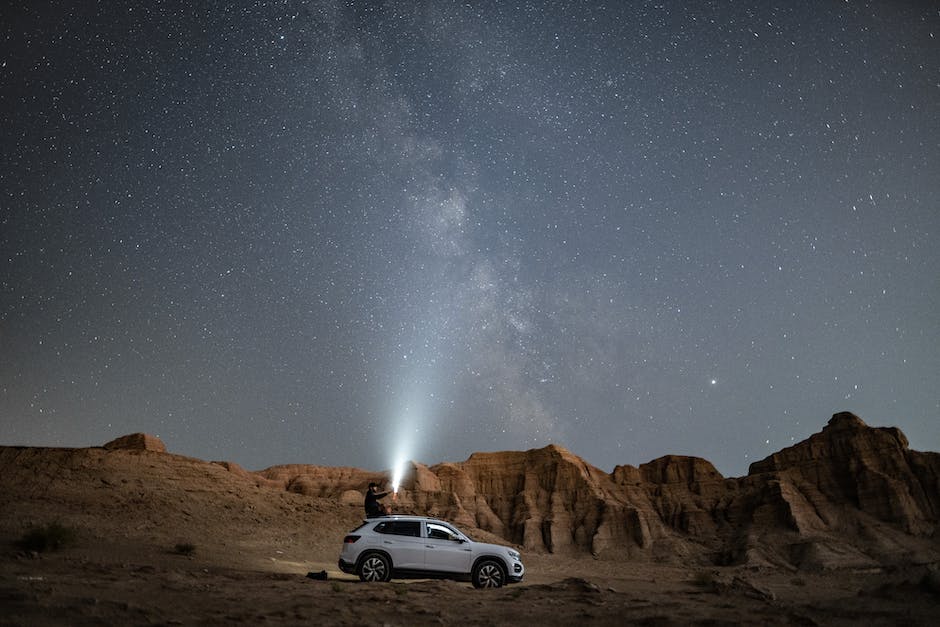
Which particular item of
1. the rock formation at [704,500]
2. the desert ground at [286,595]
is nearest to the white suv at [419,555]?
the desert ground at [286,595]

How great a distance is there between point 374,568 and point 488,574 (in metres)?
2.92

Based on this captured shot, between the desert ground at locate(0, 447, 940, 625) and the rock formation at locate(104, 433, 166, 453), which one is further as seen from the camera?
the rock formation at locate(104, 433, 166, 453)

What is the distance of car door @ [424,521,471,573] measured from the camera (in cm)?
1435

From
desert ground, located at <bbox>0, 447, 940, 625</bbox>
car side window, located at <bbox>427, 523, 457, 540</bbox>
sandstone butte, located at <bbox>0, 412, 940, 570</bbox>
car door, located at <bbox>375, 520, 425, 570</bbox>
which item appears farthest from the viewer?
sandstone butte, located at <bbox>0, 412, 940, 570</bbox>

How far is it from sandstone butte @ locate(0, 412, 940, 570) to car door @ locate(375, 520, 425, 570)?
43208 millimetres

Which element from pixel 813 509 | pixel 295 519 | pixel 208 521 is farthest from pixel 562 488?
pixel 208 521

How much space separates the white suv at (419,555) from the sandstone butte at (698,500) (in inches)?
1700

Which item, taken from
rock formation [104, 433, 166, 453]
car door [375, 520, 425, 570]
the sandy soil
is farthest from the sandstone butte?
the sandy soil

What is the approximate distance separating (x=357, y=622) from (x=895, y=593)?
34.4 ft

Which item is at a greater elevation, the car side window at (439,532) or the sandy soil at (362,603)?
the car side window at (439,532)

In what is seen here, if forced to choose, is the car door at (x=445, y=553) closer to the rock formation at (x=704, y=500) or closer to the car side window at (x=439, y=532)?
the car side window at (x=439, y=532)

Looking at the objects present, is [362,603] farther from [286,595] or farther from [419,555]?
[419,555]

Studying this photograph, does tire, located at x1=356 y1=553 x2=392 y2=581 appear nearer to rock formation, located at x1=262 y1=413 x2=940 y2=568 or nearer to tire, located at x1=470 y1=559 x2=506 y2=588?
tire, located at x1=470 y1=559 x2=506 y2=588

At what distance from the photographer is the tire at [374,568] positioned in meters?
14.0
